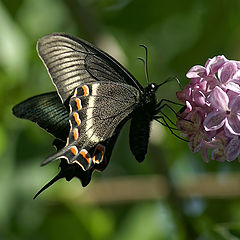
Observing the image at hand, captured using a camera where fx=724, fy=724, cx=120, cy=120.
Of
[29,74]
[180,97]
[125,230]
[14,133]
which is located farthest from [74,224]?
[180,97]

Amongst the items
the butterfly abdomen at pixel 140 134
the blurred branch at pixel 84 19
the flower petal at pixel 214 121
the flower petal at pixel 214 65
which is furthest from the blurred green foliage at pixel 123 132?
the flower petal at pixel 214 121

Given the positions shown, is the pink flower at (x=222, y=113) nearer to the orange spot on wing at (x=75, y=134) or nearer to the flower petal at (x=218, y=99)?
the flower petal at (x=218, y=99)

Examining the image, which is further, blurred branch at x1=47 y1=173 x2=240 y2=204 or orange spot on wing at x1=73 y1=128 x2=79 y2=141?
blurred branch at x1=47 y1=173 x2=240 y2=204

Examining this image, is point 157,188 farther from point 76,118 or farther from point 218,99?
point 218,99

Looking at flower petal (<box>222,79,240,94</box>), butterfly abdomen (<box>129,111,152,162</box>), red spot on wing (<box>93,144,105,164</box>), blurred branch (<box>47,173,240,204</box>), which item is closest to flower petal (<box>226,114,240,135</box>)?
flower petal (<box>222,79,240,94</box>)

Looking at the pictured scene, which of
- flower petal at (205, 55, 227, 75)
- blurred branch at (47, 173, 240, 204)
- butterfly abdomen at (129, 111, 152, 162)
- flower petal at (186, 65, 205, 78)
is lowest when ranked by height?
blurred branch at (47, 173, 240, 204)

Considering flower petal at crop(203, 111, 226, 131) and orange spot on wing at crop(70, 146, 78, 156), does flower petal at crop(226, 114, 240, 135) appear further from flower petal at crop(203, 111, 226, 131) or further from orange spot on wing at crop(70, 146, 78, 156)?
orange spot on wing at crop(70, 146, 78, 156)

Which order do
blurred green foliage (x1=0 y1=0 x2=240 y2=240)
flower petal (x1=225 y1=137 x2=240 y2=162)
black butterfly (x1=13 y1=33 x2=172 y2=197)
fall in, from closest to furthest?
flower petal (x1=225 y1=137 x2=240 y2=162) < black butterfly (x1=13 y1=33 x2=172 y2=197) < blurred green foliage (x1=0 y1=0 x2=240 y2=240)
